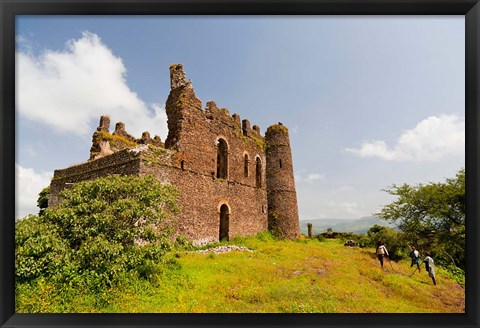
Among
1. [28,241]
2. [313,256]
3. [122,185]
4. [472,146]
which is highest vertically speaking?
[472,146]

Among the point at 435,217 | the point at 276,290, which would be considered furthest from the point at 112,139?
the point at 435,217

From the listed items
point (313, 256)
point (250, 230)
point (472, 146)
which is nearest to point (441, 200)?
point (313, 256)

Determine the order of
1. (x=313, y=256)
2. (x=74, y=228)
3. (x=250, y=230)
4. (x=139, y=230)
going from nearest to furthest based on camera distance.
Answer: (x=74, y=228) < (x=139, y=230) < (x=313, y=256) < (x=250, y=230)

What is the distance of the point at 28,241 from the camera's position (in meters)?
7.43

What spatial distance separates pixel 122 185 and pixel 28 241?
2.64 metres

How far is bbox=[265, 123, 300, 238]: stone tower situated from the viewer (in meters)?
23.2

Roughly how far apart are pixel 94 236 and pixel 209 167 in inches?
368

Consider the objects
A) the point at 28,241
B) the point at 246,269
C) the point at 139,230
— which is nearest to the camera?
the point at 28,241

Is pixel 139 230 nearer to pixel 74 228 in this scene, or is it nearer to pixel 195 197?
pixel 74 228

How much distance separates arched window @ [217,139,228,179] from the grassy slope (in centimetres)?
663

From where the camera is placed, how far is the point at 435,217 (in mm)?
16844

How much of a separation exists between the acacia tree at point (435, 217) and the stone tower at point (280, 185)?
649 cm

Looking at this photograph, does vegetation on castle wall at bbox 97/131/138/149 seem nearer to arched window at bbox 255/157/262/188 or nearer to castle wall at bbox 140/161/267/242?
castle wall at bbox 140/161/267/242

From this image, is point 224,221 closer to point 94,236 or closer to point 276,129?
point 276,129
